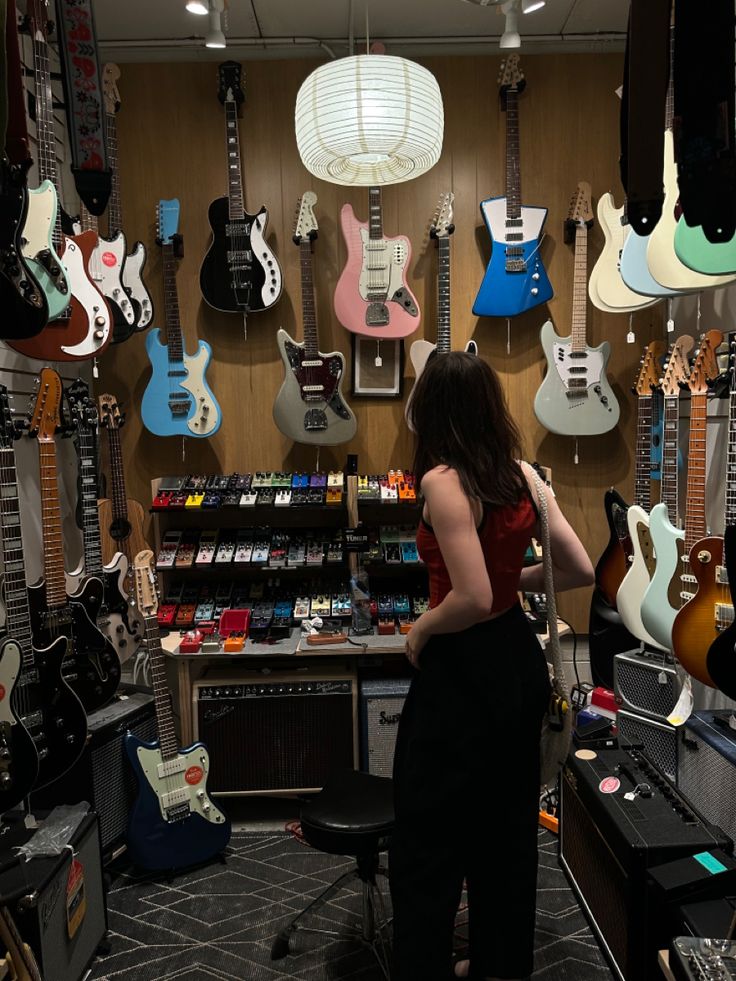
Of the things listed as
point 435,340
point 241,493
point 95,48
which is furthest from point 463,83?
point 95,48

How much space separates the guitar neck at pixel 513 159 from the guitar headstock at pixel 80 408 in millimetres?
2134

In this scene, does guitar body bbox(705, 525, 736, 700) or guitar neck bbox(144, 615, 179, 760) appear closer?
guitar body bbox(705, 525, 736, 700)

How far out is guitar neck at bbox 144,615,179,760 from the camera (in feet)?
9.40

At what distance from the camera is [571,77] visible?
11.8 feet

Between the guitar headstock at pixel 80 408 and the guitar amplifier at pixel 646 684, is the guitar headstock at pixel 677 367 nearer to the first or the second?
the guitar amplifier at pixel 646 684

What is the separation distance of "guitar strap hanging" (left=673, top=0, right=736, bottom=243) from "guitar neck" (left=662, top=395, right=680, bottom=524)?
6.54 ft

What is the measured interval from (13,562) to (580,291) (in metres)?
2.77

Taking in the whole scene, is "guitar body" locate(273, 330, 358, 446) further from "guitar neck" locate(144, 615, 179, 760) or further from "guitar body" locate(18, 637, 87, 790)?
→ "guitar body" locate(18, 637, 87, 790)

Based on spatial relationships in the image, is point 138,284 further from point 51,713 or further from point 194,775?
point 194,775

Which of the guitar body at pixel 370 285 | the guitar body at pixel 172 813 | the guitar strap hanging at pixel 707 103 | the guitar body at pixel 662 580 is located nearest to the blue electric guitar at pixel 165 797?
the guitar body at pixel 172 813

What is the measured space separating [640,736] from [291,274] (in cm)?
263

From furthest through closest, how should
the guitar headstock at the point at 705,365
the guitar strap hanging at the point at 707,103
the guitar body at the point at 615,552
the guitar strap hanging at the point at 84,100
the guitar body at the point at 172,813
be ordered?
the guitar body at the point at 615,552 < the guitar body at the point at 172,813 < the guitar headstock at the point at 705,365 < the guitar strap hanging at the point at 84,100 < the guitar strap hanging at the point at 707,103

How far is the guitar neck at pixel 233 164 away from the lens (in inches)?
136

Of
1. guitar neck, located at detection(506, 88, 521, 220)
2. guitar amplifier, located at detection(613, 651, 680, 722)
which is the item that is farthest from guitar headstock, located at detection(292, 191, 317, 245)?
guitar amplifier, located at detection(613, 651, 680, 722)
